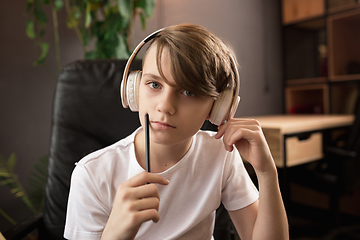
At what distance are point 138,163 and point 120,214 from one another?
0.21 m

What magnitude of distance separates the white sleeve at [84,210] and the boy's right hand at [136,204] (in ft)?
0.53

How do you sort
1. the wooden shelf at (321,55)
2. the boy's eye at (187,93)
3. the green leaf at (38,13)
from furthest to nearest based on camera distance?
the wooden shelf at (321,55) < the green leaf at (38,13) < the boy's eye at (187,93)

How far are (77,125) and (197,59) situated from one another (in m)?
0.54

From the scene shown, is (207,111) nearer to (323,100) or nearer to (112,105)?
(112,105)

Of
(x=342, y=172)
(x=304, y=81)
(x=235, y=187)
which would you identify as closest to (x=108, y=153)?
(x=235, y=187)

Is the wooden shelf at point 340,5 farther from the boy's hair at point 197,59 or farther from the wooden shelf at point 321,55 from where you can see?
the boy's hair at point 197,59

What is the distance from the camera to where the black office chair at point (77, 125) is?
93cm

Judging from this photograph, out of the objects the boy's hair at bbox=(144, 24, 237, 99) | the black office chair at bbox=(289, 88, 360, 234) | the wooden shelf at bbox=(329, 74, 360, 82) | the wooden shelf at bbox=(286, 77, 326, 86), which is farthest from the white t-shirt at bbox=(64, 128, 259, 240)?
the wooden shelf at bbox=(286, 77, 326, 86)

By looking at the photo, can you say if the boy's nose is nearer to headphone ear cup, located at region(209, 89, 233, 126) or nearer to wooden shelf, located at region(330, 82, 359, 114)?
headphone ear cup, located at region(209, 89, 233, 126)

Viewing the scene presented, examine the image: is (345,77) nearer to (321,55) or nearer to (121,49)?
(321,55)

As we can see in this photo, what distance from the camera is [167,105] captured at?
57 cm

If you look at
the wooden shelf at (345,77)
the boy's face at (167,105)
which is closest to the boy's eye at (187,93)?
the boy's face at (167,105)

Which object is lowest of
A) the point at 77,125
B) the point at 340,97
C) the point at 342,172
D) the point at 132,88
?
the point at 342,172

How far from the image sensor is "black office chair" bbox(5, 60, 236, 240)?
3.05 feet
